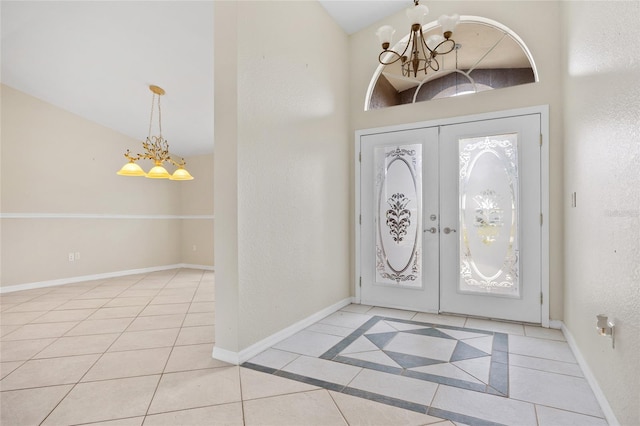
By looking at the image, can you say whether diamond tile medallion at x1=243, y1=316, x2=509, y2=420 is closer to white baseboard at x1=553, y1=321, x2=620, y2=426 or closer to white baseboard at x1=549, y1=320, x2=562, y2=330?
white baseboard at x1=553, y1=321, x2=620, y2=426

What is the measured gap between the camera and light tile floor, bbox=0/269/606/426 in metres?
1.76

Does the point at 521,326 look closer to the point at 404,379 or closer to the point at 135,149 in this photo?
the point at 404,379

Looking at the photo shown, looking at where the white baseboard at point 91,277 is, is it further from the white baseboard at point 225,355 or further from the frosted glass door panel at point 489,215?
the frosted glass door panel at point 489,215

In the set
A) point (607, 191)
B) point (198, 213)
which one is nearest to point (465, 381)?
point (607, 191)

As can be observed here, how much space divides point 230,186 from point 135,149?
16.4 ft

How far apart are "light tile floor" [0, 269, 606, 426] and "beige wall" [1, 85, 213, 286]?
1926 millimetres

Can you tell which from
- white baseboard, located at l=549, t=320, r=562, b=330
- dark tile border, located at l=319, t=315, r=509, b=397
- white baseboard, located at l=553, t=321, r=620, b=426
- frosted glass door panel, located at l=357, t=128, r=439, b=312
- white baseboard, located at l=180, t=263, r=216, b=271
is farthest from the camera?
white baseboard, located at l=180, t=263, r=216, b=271

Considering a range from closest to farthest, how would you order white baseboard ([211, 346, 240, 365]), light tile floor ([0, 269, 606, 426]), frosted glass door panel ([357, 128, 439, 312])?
light tile floor ([0, 269, 606, 426])
white baseboard ([211, 346, 240, 365])
frosted glass door panel ([357, 128, 439, 312])

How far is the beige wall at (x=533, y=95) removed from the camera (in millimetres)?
3111

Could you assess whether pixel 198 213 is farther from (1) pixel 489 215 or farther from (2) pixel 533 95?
(2) pixel 533 95

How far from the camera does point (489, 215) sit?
339cm

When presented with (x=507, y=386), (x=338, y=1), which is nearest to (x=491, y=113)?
(x=338, y=1)

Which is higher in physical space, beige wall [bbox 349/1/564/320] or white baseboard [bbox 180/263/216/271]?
beige wall [bbox 349/1/564/320]

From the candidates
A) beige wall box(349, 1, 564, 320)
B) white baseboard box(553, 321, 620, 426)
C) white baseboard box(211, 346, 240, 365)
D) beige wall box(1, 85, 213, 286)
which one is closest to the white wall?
beige wall box(1, 85, 213, 286)
